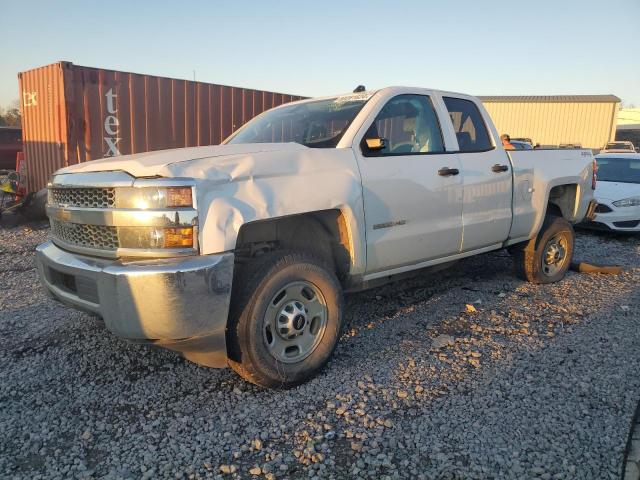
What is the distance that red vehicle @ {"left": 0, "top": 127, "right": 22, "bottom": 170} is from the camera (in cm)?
1647

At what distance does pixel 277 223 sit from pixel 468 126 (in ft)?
7.58

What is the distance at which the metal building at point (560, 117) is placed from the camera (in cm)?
3994

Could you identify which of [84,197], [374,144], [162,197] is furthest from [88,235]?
[374,144]

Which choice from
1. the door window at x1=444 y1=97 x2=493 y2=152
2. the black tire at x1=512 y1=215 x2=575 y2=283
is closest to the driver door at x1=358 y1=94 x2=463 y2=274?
the door window at x1=444 y1=97 x2=493 y2=152

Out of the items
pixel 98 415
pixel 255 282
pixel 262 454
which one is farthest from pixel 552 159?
pixel 98 415

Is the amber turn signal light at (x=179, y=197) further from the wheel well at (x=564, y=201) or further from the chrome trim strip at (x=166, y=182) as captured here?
the wheel well at (x=564, y=201)

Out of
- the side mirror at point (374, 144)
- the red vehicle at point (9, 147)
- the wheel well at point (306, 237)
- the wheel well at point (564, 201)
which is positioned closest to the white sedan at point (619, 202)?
the wheel well at point (564, 201)

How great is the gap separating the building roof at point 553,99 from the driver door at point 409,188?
40.5 metres

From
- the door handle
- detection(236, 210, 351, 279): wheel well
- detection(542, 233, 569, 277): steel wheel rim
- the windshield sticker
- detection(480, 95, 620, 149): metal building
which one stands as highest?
detection(480, 95, 620, 149): metal building

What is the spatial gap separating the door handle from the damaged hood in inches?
48.8

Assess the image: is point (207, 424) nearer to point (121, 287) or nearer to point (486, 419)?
point (121, 287)

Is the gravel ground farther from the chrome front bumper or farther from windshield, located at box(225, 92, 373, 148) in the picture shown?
windshield, located at box(225, 92, 373, 148)

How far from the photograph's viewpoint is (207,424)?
2.77m

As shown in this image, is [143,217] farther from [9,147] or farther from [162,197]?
[9,147]
